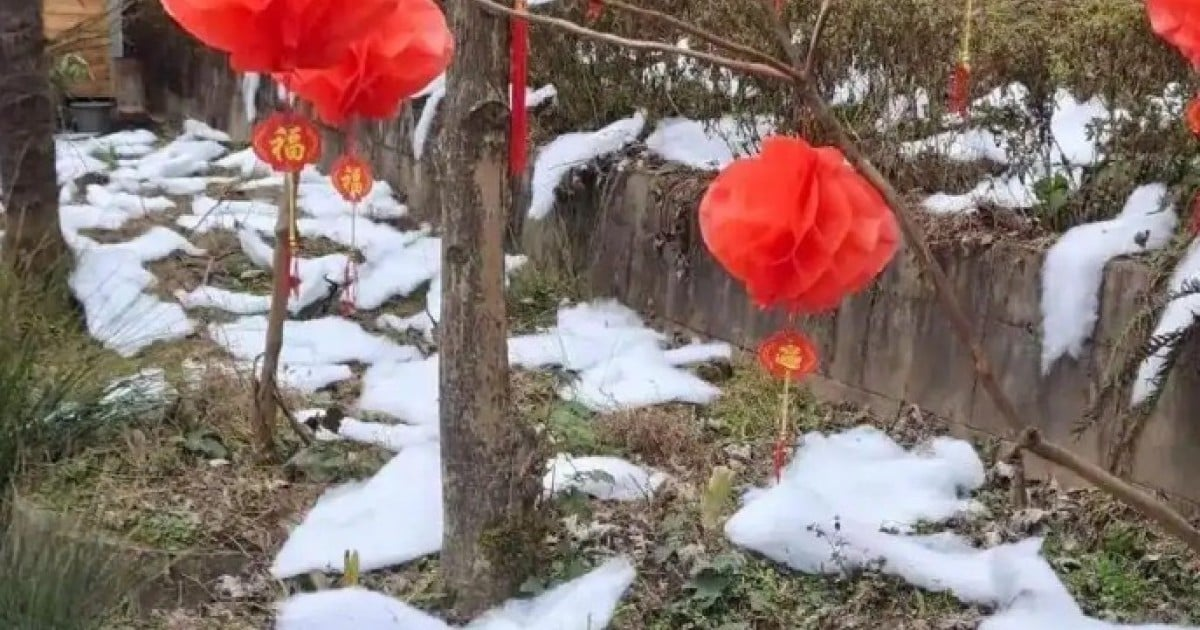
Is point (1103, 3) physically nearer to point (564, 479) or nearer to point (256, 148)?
point (564, 479)

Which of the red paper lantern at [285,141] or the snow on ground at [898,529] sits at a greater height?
the red paper lantern at [285,141]

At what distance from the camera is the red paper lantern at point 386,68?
1914mm

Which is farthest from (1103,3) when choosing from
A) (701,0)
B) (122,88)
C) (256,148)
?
(122,88)

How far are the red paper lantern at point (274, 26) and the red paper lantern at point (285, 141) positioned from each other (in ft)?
1.89

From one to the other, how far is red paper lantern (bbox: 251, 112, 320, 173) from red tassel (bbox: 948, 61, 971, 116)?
5.25 feet

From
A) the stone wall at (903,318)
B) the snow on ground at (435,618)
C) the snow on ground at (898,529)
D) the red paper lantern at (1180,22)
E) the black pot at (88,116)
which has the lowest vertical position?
the snow on ground at (435,618)

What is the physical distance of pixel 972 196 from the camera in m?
3.26

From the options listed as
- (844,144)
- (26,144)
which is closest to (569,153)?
(26,144)

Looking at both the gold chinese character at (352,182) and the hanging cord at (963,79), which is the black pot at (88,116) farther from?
the hanging cord at (963,79)

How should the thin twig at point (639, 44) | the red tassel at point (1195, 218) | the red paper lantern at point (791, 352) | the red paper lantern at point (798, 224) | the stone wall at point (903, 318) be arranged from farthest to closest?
the stone wall at point (903, 318), the red tassel at point (1195, 218), the red paper lantern at point (791, 352), the red paper lantern at point (798, 224), the thin twig at point (639, 44)

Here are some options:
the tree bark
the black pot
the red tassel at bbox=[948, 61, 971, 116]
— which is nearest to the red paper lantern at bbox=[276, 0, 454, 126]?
the red tassel at bbox=[948, 61, 971, 116]

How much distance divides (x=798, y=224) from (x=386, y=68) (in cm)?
70

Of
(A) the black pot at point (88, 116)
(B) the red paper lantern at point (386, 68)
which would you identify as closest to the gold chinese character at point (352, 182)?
(B) the red paper lantern at point (386, 68)

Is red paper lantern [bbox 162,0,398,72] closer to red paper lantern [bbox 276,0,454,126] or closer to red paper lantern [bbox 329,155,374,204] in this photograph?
red paper lantern [bbox 276,0,454,126]
